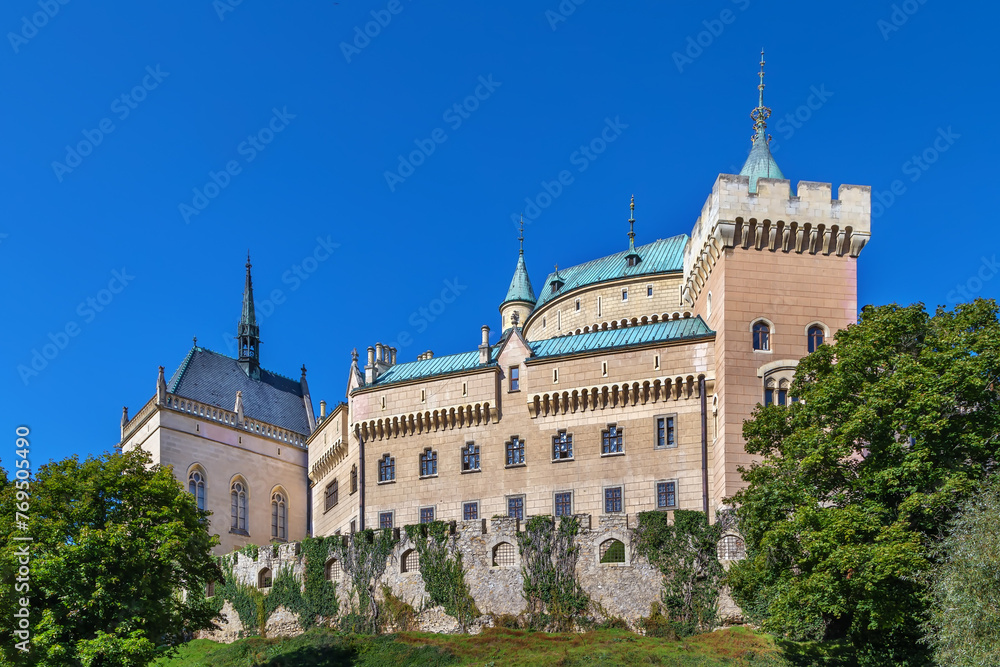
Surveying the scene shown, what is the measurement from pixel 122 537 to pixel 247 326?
45.0 meters

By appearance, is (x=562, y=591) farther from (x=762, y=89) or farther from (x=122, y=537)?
(x=762, y=89)

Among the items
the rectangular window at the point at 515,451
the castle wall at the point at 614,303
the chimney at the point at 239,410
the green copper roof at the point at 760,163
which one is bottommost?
the rectangular window at the point at 515,451

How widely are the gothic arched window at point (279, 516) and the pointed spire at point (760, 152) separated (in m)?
34.7

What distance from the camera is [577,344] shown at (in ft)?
219

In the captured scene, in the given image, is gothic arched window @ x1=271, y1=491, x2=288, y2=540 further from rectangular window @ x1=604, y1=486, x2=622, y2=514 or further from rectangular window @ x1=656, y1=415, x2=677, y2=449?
rectangular window @ x1=656, y1=415, x2=677, y2=449

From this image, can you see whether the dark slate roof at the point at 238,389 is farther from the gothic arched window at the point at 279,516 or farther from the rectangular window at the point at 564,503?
the rectangular window at the point at 564,503

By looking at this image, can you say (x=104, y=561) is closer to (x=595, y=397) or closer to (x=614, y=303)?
(x=595, y=397)

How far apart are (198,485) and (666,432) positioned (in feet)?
95.0

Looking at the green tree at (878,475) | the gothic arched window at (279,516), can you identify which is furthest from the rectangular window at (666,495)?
→ the gothic arched window at (279,516)

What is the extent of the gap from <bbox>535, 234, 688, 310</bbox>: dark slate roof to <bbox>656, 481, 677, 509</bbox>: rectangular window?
15.9m

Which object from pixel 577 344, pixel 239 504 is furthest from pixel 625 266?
→ pixel 239 504

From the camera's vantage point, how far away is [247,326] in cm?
8794

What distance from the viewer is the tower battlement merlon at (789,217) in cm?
6109

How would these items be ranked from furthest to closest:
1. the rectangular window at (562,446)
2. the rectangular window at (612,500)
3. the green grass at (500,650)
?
1. the rectangular window at (562,446)
2. the rectangular window at (612,500)
3. the green grass at (500,650)
